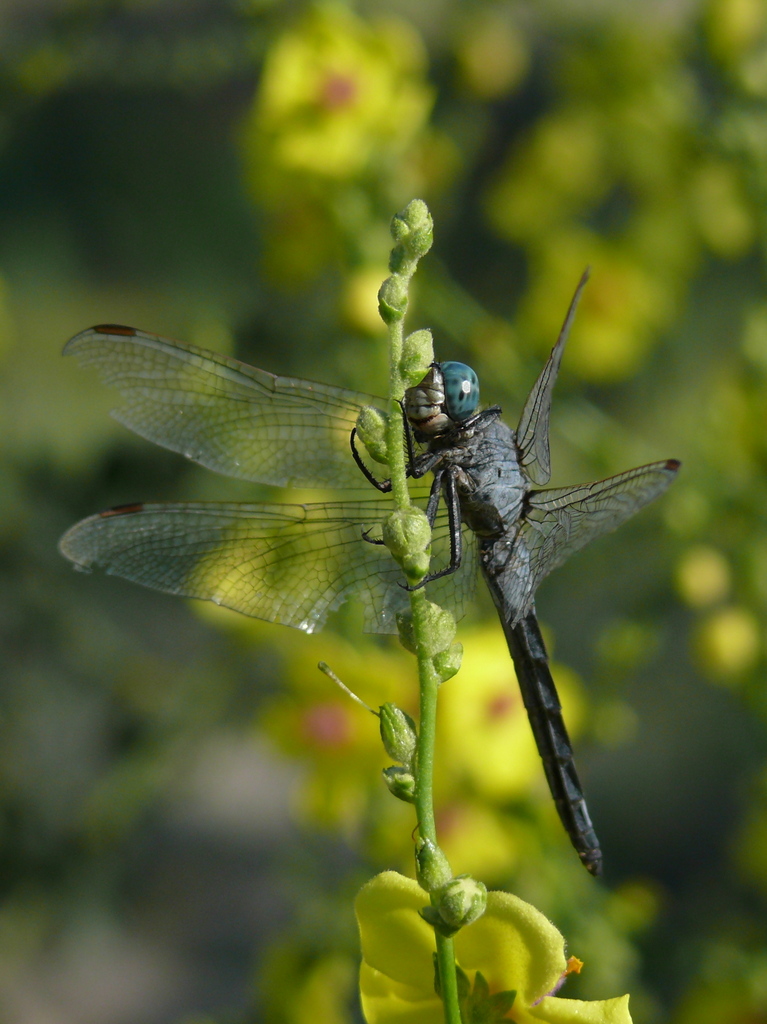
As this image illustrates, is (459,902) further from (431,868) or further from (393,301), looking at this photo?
(393,301)

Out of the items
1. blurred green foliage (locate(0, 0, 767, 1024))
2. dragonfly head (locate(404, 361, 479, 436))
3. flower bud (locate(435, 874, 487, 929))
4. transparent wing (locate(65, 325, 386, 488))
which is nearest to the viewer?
flower bud (locate(435, 874, 487, 929))

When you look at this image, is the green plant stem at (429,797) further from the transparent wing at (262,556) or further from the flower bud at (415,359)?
the transparent wing at (262,556)

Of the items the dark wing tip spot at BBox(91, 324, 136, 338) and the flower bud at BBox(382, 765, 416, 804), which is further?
the dark wing tip spot at BBox(91, 324, 136, 338)

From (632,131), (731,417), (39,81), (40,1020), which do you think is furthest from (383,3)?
(40,1020)

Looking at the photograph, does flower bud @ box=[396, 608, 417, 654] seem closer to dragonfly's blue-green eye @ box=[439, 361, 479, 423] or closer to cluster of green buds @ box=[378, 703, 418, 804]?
cluster of green buds @ box=[378, 703, 418, 804]

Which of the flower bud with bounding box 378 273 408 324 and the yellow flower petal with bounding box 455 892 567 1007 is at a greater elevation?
the flower bud with bounding box 378 273 408 324

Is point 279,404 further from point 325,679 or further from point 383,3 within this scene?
point 383,3

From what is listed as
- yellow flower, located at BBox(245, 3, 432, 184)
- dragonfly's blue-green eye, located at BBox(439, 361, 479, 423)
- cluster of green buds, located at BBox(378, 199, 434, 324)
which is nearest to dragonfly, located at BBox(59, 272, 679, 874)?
dragonfly's blue-green eye, located at BBox(439, 361, 479, 423)
